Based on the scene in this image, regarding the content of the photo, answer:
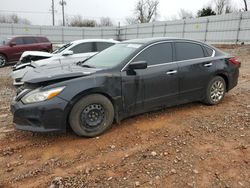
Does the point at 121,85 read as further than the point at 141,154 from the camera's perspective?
Yes

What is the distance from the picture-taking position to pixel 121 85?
3.92 m

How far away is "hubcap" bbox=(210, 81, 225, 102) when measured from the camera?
16.8 ft

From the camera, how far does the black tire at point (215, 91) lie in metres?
5.04

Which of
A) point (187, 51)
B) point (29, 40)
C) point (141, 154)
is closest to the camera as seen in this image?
point (141, 154)

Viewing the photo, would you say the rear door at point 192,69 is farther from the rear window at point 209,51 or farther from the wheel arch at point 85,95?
the wheel arch at point 85,95

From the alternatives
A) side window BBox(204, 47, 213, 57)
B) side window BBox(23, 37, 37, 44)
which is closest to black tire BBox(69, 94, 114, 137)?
side window BBox(204, 47, 213, 57)

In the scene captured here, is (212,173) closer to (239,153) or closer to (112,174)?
(239,153)

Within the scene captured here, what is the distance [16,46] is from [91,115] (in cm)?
1113

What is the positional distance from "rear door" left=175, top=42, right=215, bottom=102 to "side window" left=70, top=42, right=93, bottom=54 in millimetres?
4797

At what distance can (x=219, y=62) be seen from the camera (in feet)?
16.9

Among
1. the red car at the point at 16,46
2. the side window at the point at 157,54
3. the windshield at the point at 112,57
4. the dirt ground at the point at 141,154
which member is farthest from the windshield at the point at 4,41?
the side window at the point at 157,54

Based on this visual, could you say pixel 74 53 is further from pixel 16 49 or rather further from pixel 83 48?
pixel 16 49

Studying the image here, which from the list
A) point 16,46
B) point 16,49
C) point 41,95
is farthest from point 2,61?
point 41,95

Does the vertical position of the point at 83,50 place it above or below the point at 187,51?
below
